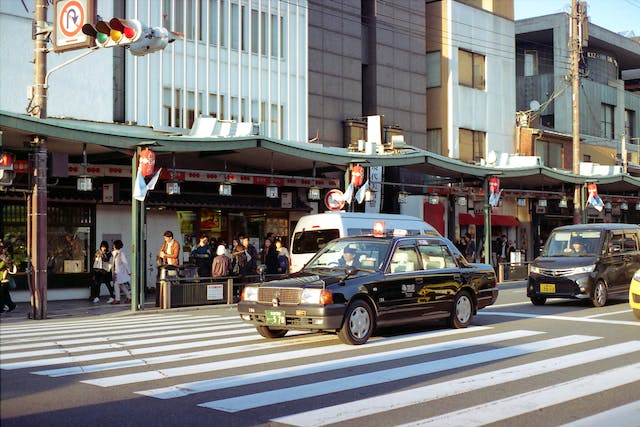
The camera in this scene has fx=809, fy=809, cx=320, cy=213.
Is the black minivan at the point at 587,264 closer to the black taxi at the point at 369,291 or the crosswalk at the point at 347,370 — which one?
the black taxi at the point at 369,291

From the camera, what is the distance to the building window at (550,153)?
150ft

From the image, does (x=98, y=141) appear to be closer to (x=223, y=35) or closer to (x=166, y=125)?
(x=166, y=125)

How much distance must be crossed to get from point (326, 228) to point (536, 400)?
1398 cm

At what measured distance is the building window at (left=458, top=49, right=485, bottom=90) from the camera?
136 ft

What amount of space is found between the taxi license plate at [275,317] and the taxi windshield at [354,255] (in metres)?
1.42

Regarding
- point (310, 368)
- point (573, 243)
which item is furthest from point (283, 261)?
point (310, 368)

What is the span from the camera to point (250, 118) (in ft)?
101

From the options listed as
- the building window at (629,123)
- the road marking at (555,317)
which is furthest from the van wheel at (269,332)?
the building window at (629,123)

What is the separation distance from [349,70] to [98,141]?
59.1ft

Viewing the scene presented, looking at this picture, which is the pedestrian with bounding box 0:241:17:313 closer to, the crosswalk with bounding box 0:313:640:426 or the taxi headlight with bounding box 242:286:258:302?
the crosswalk with bounding box 0:313:640:426

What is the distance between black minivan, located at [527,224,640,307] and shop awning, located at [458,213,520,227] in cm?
1944

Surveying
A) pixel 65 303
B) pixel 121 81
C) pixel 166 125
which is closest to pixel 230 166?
pixel 166 125

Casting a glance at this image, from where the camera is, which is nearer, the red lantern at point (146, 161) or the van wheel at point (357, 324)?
the van wheel at point (357, 324)

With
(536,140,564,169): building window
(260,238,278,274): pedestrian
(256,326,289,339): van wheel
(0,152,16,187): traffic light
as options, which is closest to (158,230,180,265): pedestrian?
(260,238,278,274): pedestrian
